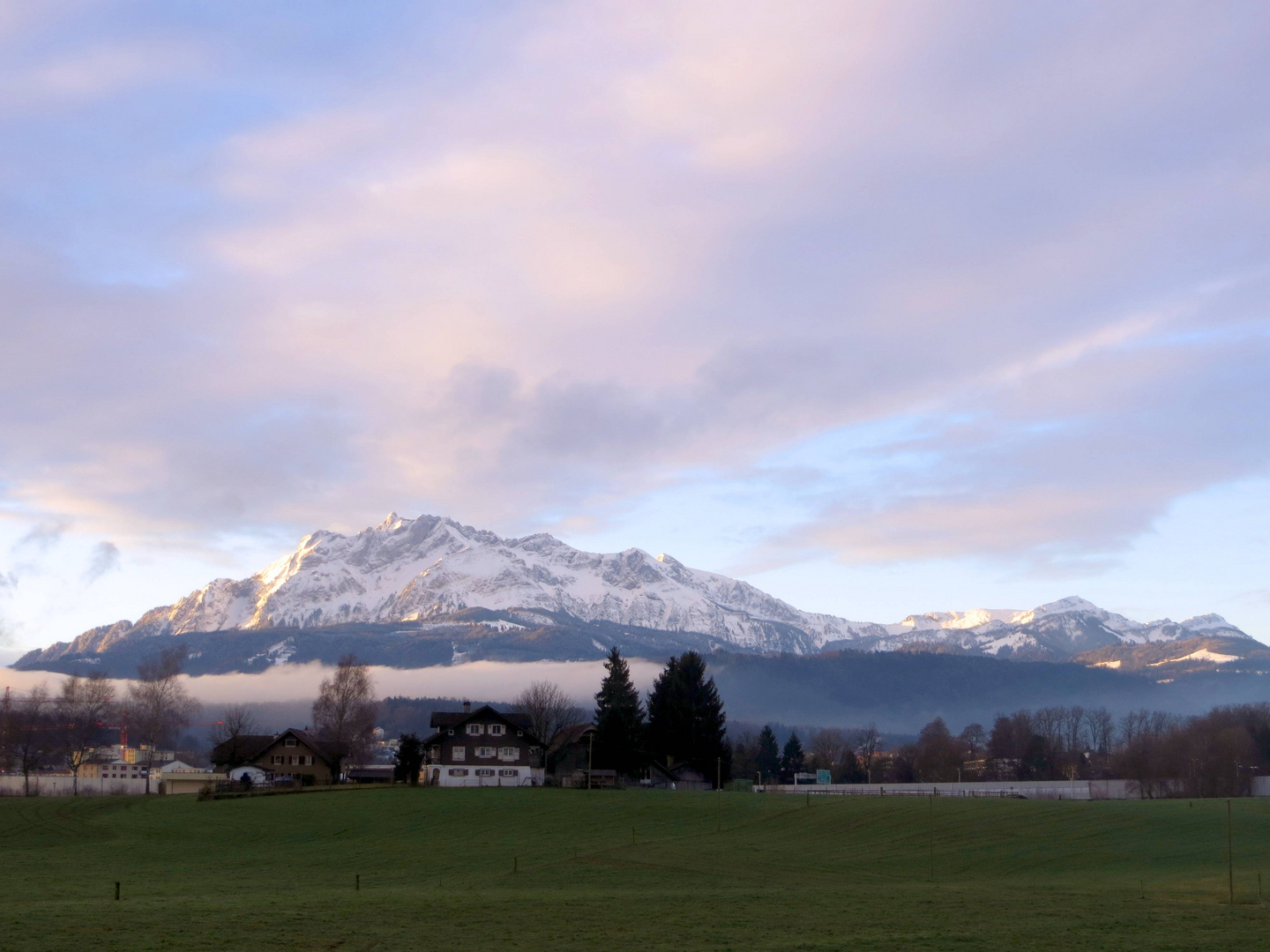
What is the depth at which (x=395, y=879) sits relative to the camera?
4606 cm

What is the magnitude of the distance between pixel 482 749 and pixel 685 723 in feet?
71.6

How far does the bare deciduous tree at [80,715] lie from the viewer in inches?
5433

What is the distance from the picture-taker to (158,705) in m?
144

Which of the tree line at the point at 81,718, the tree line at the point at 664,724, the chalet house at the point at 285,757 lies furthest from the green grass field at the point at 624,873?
the tree line at the point at 81,718

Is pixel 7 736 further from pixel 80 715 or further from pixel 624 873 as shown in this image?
pixel 624 873

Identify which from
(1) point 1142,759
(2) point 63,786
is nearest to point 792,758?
(1) point 1142,759

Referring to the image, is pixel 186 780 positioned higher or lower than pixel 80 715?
lower

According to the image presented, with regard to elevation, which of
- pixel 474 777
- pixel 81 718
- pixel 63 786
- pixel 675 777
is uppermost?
pixel 81 718

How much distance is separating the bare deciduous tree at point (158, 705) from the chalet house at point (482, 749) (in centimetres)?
4687

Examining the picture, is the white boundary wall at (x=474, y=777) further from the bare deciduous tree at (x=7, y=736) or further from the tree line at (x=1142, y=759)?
the tree line at (x=1142, y=759)

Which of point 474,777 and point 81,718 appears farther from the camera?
point 81,718

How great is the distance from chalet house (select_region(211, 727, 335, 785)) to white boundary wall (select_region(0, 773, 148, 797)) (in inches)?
344

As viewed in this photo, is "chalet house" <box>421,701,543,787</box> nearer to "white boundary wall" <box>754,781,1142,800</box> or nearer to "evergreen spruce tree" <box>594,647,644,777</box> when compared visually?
"evergreen spruce tree" <box>594,647,644,777</box>

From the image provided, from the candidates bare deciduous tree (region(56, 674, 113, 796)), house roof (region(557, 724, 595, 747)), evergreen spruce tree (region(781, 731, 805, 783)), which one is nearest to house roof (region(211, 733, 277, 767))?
bare deciduous tree (region(56, 674, 113, 796))
